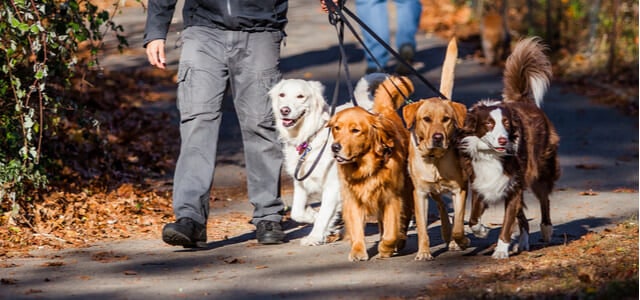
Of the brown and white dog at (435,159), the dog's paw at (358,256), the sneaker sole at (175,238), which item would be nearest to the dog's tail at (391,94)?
the brown and white dog at (435,159)

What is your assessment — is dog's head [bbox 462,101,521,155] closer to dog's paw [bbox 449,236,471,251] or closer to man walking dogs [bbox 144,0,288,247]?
dog's paw [bbox 449,236,471,251]

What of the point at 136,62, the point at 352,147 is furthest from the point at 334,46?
the point at 352,147

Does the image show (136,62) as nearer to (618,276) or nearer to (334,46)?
(334,46)

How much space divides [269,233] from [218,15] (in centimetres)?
157

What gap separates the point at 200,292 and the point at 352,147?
139cm

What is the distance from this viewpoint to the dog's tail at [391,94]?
7.95 meters

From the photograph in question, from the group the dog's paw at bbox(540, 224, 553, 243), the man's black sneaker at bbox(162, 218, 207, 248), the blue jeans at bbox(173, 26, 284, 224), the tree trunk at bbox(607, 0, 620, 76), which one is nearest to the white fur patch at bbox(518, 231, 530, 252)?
the dog's paw at bbox(540, 224, 553, 243)

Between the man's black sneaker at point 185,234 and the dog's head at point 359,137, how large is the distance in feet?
3.80

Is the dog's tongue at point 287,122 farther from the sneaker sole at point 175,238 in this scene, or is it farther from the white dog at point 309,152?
the sneaker sole at point 175,238

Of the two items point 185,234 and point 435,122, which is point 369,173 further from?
point 185,234

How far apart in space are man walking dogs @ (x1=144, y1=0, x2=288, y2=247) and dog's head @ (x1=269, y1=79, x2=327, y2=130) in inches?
4.9

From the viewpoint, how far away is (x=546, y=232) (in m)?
7.72

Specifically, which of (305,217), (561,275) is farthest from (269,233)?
(561,275)

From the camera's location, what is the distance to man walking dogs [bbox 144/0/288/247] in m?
7.61
